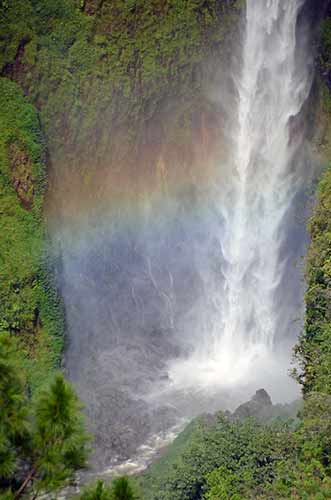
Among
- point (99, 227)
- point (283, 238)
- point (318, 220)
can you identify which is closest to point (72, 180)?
point (99, 227)

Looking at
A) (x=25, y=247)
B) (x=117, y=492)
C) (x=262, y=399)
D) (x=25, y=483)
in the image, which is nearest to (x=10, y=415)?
(x=25, y=483)

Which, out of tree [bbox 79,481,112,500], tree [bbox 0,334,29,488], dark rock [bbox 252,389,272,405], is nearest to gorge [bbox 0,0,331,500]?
dark rock [bbox 252,389,272,405]

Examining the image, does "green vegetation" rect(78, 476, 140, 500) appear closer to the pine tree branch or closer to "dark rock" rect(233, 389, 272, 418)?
the pine tree branch

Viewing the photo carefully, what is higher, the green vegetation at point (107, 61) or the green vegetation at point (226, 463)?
the green vegetation at point (107, 61)

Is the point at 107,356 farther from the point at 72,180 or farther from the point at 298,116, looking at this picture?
the point at 298,116

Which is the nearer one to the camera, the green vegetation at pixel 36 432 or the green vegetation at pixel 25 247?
the green vegetation at pixel 36 432

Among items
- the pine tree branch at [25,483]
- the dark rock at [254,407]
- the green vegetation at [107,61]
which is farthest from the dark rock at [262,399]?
the pine tree branch at [25,483]

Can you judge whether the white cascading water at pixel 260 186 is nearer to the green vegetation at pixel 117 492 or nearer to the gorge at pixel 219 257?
the gorge at pixel 219 257
